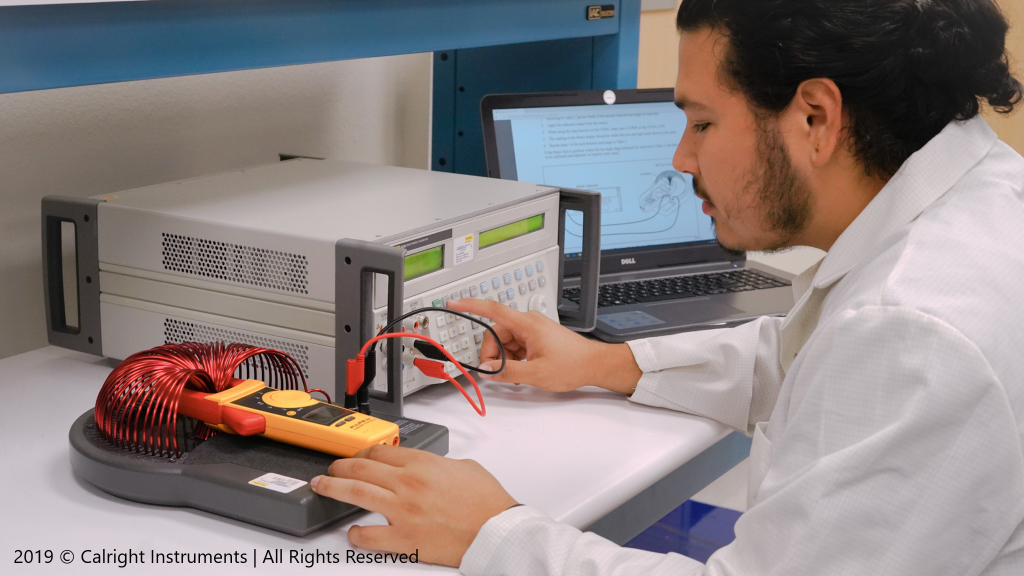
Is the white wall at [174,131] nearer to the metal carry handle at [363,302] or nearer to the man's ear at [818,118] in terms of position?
the metal carry handle at [363,302]

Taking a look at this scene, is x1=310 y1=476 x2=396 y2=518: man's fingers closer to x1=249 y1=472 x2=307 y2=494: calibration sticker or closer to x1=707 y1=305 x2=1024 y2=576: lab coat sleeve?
x1=249 y1=472 x2=307 y2=494: calibration sticker

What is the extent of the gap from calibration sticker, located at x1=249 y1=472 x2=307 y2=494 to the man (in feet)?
0.10

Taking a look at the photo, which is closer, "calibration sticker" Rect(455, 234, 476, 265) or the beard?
the beard

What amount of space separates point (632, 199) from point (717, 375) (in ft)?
1.96

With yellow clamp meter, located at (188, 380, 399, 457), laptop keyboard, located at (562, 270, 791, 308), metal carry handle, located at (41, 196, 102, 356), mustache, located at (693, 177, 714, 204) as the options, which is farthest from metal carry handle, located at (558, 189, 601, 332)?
metal carry handle, located at (41, 196, 102, 356)

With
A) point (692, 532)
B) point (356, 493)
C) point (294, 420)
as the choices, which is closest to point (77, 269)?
point (294, 420)

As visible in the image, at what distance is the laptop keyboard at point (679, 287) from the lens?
151 cm

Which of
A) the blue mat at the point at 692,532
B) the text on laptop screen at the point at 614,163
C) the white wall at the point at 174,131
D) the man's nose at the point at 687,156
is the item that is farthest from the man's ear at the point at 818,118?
the blue mat at the point at 692,532

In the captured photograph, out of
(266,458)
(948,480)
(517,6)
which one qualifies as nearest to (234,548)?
(266,458)

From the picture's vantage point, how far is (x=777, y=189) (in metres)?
0.90

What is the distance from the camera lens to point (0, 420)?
0.99 m

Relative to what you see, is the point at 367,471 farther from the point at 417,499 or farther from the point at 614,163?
the point at 614,163

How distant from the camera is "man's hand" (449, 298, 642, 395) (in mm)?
1109

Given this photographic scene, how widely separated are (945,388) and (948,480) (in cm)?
6
